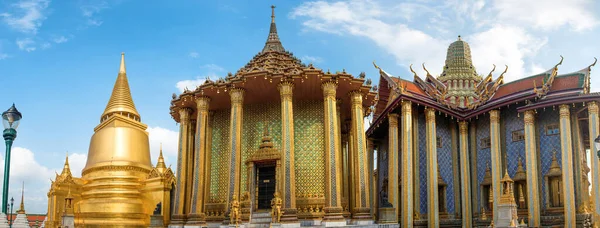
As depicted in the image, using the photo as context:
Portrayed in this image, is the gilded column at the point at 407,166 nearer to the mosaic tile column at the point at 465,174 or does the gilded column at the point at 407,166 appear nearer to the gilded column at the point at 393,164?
the gilded column at the point at 393,164

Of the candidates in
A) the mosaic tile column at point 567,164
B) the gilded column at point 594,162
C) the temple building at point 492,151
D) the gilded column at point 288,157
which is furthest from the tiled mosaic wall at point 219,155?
the gilded column at point 594,162

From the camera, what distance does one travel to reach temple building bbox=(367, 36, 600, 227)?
23.5 m

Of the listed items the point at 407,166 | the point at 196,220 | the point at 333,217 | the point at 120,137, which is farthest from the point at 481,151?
the point at 120,137

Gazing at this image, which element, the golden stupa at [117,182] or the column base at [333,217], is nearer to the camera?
the column base at [333,217]

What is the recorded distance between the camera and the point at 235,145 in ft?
76.8

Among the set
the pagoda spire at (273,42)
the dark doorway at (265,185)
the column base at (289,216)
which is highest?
the pagoda spire at (273,42)

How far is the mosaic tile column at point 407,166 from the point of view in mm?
25117

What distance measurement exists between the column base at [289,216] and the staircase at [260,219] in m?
0.73

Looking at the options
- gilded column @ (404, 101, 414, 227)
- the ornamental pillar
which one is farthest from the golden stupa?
the ornamental pillar

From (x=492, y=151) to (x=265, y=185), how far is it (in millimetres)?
10267

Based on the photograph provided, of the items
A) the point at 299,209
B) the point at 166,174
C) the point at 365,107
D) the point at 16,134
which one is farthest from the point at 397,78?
the point at 16,134

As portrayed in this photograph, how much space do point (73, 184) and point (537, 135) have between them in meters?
22.9

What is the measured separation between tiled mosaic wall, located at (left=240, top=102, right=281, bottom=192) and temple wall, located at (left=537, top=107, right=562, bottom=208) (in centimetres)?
1127

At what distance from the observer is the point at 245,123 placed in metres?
26.4
